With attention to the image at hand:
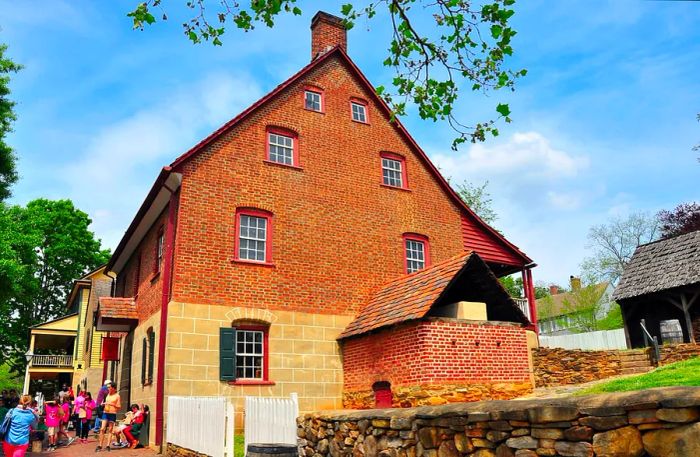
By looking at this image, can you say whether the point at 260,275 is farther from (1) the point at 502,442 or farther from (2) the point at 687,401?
(2) the point at 687,401

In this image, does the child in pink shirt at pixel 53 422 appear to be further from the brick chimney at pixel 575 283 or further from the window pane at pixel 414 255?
the brick chimney at pixel 575 283

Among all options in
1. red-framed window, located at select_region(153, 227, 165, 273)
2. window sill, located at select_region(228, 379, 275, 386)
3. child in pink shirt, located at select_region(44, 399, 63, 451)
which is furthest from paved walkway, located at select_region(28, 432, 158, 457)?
red-framed window, located at select_region(153, 227, 165, 273)

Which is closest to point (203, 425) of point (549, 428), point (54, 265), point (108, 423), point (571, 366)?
point (108, 423)

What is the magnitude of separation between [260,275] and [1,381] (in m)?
62.6

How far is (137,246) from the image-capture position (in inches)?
824

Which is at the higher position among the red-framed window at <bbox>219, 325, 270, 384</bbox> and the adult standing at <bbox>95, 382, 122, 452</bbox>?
the red-framed window at <bbox>219, 325, 270, 384</bbox>

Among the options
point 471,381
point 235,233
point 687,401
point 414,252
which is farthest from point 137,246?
point 687,401

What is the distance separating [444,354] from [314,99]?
926 centimetres

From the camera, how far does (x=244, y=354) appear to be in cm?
1500

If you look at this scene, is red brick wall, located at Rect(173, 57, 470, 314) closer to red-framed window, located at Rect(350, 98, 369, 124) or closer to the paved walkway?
red-framed window, located at Rect(350, 98, 369, 124)

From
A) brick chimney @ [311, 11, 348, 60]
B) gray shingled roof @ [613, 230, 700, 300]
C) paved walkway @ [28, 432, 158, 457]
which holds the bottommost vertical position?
paved walkway @ [28, 432, 158, 457]

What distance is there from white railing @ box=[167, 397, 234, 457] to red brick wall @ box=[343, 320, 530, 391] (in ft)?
13.8

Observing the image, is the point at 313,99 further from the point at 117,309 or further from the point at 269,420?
the point at 269,420

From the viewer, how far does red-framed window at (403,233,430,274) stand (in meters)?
18.5
